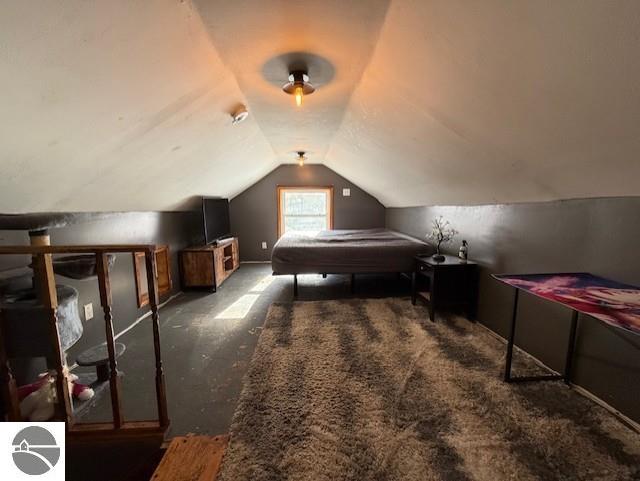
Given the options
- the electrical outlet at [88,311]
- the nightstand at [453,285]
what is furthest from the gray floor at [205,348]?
the nightstand at [453,285]

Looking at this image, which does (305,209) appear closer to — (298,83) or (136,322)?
(136,322)

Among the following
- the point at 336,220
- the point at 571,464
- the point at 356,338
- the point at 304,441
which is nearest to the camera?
the point at 571,464

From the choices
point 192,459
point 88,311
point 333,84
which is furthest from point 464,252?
point 88,311

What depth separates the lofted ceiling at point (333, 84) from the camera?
94cm

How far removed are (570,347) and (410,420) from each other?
3.84 feet

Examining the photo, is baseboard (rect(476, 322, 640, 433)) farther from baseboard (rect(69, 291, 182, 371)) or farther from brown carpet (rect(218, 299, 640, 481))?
baseboard (rect(69, 291, 182, 371))

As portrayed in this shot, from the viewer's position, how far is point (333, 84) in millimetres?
2029

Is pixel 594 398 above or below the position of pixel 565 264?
below

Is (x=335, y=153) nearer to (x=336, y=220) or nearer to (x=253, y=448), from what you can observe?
(x=336, y=220)

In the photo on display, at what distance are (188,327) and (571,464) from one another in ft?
9.27

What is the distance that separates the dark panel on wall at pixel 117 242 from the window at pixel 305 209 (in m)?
2.19

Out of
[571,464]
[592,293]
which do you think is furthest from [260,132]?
[571,464]

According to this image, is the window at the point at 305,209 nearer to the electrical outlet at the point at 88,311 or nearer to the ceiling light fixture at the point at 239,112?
the ceiling light fixture at the point at 239,112

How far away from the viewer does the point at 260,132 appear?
123 inches
